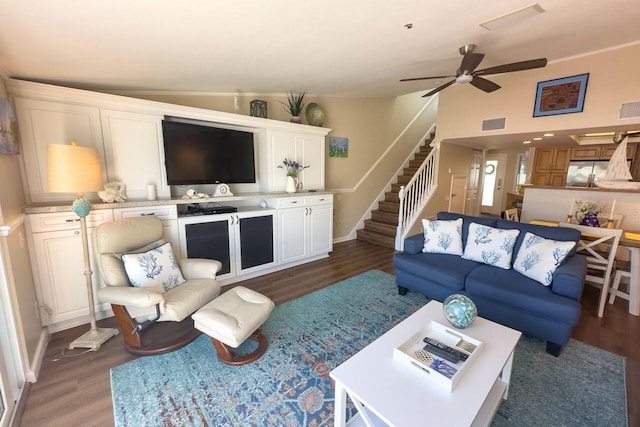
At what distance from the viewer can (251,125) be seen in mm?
3463

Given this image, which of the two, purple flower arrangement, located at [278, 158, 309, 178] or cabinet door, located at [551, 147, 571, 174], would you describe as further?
cabinet door, located at [551, 147, 571, 174]

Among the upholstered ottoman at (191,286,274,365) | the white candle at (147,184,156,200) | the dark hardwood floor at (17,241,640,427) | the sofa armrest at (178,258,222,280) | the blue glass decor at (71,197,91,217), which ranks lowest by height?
the dark hardwood floor at (17,241,640,427)

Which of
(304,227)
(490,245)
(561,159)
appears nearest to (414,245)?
(490,245)

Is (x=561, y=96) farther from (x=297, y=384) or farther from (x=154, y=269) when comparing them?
(x=154, y=269)

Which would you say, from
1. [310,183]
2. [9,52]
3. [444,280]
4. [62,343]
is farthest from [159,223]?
[444,280]

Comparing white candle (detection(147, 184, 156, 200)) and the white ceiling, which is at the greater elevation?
the white ceiling

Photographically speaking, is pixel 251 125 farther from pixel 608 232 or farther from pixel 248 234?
pixel 608 232

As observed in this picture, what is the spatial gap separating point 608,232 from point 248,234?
3.80m

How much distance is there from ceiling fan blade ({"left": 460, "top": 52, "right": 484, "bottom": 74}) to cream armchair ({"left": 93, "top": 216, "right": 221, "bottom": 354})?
2972mm

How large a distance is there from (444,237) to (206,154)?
290 centimetres

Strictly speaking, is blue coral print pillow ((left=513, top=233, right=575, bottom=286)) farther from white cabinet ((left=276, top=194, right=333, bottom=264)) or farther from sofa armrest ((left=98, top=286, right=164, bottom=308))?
sofa armrest ((left=98, top=286, right=164, bottom=308))

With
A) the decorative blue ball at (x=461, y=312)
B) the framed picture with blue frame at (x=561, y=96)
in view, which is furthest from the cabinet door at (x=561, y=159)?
the decorative blue ball at (x=461, y=312)

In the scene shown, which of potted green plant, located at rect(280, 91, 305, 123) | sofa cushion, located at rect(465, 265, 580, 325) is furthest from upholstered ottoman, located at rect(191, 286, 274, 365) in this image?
potted green plant, located at rect(280, 91, 305, 123)

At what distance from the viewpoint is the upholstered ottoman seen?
179cm
